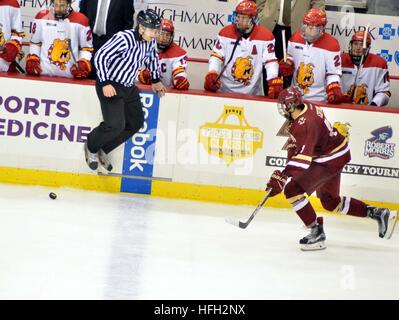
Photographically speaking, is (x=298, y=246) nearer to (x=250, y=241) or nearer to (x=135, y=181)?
(x=250, y=241)

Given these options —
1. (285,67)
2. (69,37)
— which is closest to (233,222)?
(285,67)

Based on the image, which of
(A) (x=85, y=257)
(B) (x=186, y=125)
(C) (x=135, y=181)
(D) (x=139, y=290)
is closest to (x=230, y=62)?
(B) (x=186, y=125)

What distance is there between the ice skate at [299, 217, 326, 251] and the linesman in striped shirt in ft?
6.45

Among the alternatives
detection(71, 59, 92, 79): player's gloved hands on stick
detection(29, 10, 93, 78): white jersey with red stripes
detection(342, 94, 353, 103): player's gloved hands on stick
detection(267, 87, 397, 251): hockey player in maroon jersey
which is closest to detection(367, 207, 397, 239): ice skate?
detection(267, 87, 397, 251): hockey player in maroon jersey

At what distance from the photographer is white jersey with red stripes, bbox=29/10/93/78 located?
9.48 metres

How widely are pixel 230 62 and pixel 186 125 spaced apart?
685mm

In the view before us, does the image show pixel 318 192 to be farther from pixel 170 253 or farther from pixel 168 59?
pixel 168 59

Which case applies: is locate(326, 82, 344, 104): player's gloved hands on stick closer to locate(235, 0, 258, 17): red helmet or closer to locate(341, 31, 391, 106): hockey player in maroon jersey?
locate(341, 31, 391, 106): hockey player in maroon jersey

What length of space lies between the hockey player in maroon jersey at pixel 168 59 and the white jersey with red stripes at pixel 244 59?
26 cm

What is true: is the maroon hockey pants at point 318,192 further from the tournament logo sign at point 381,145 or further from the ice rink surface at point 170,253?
the tournament logo sign at point 381,145

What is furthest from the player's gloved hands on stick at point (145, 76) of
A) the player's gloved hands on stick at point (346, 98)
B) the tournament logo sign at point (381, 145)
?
the tournament logo sign at point (381, 145)

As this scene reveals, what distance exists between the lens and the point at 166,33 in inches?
373

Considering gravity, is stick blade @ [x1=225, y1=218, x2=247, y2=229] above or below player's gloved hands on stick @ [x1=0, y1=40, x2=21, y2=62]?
below

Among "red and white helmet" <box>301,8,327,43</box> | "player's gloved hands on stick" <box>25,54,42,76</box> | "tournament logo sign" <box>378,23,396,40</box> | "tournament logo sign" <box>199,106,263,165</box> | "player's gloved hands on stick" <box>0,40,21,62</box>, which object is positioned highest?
"red and white helmet" <box>301,8,327,43</box>
